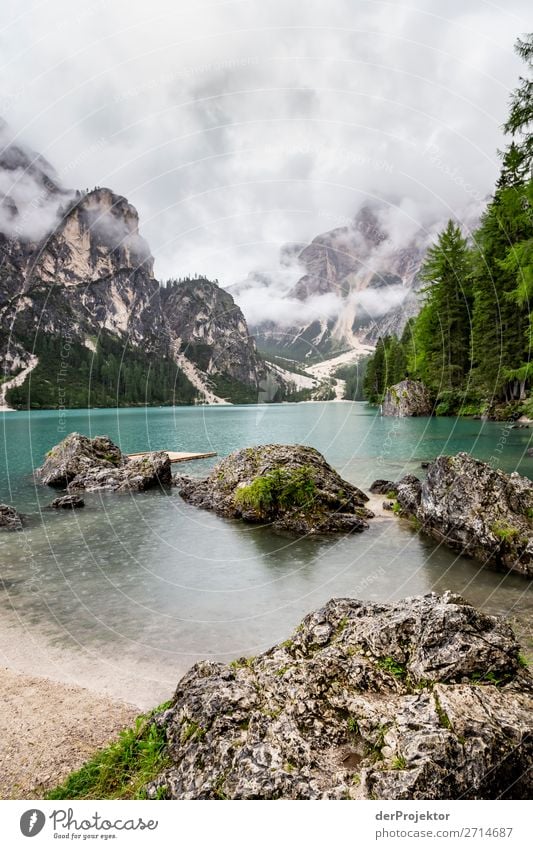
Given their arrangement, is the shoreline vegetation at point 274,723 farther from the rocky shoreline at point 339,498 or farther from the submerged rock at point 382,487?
the submerged rock at point 382,487

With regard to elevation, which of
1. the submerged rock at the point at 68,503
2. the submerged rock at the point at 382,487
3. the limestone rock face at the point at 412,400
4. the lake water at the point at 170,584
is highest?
the limestone rock face at the point at 412,400

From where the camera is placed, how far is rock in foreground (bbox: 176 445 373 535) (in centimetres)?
1758

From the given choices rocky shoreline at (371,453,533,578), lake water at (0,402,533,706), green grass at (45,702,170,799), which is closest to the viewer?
green grass at (45,702,170,799)

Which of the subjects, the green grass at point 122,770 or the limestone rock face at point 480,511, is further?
the limestone rock face at point 480,511

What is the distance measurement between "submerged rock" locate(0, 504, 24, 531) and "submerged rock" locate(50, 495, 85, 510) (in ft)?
7.03

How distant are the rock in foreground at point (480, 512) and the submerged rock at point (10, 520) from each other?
1596cm

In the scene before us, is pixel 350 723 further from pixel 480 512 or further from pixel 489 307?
pixel 489 307

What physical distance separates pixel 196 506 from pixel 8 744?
15.8 m

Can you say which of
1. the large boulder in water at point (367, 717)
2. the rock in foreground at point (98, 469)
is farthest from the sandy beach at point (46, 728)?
the rock in foreground at point (98, 469)

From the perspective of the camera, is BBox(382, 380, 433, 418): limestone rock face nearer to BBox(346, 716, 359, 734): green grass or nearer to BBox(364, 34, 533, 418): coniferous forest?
BBox(364, 34, 533, 418): coniferous forest

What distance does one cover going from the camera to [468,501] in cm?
1510

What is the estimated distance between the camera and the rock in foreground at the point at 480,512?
13.1m

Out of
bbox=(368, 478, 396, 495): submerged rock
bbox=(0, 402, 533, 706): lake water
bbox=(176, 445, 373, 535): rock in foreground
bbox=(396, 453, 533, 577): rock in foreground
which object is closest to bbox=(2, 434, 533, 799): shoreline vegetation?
bbox=(0, 402, 533, 706): lake water

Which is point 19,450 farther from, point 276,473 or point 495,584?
point 495,584
